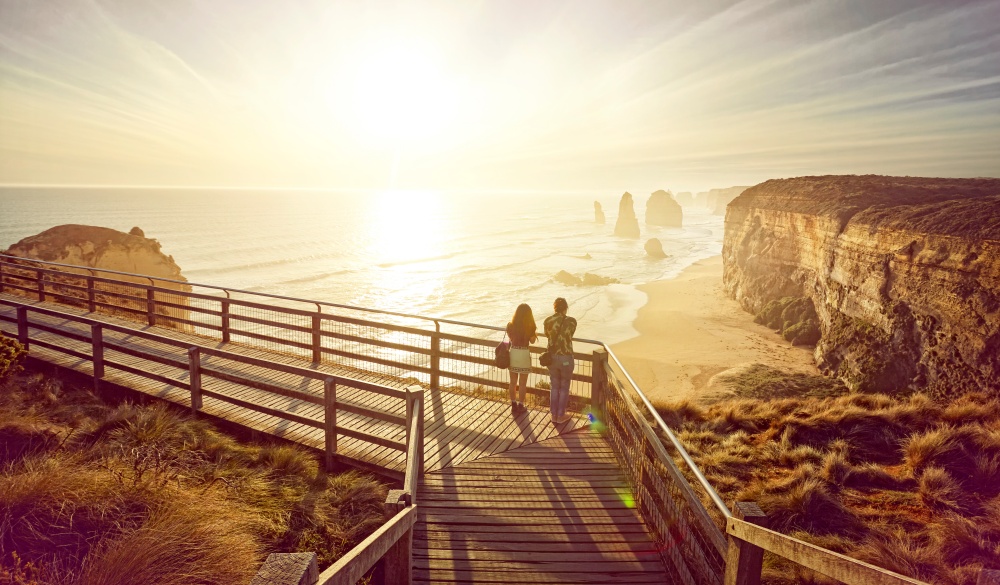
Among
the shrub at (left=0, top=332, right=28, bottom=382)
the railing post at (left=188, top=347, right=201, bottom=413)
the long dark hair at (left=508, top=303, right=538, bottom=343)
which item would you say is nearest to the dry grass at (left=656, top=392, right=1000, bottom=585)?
the long dark hair at (left=508, top=303, right=538, bottom=343)

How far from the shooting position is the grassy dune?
3.53m

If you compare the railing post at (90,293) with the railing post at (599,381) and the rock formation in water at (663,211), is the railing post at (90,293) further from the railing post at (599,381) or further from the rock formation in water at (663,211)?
the rock formation in water at (663,211)

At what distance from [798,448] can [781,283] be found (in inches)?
1558

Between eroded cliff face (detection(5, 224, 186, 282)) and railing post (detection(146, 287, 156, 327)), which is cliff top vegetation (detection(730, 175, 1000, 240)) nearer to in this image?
railing post (detection(146, 287, 156, 327))

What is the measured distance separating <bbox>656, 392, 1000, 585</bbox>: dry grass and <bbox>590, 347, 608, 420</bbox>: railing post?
203 cm

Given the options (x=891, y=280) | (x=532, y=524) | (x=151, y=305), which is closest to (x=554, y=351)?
(x=532, y=524)

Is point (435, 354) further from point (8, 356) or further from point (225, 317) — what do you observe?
point (8, 356)

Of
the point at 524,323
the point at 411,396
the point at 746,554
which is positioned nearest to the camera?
the point at 746,554

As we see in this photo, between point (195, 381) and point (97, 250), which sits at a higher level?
point (97, 250)

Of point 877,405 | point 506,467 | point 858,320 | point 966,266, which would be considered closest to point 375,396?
point 506,467

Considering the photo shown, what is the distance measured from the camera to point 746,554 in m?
3.27

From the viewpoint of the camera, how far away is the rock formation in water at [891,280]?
19.9m

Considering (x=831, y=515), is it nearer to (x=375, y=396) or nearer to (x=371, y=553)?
(x=371, y=553)

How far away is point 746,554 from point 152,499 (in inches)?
197
